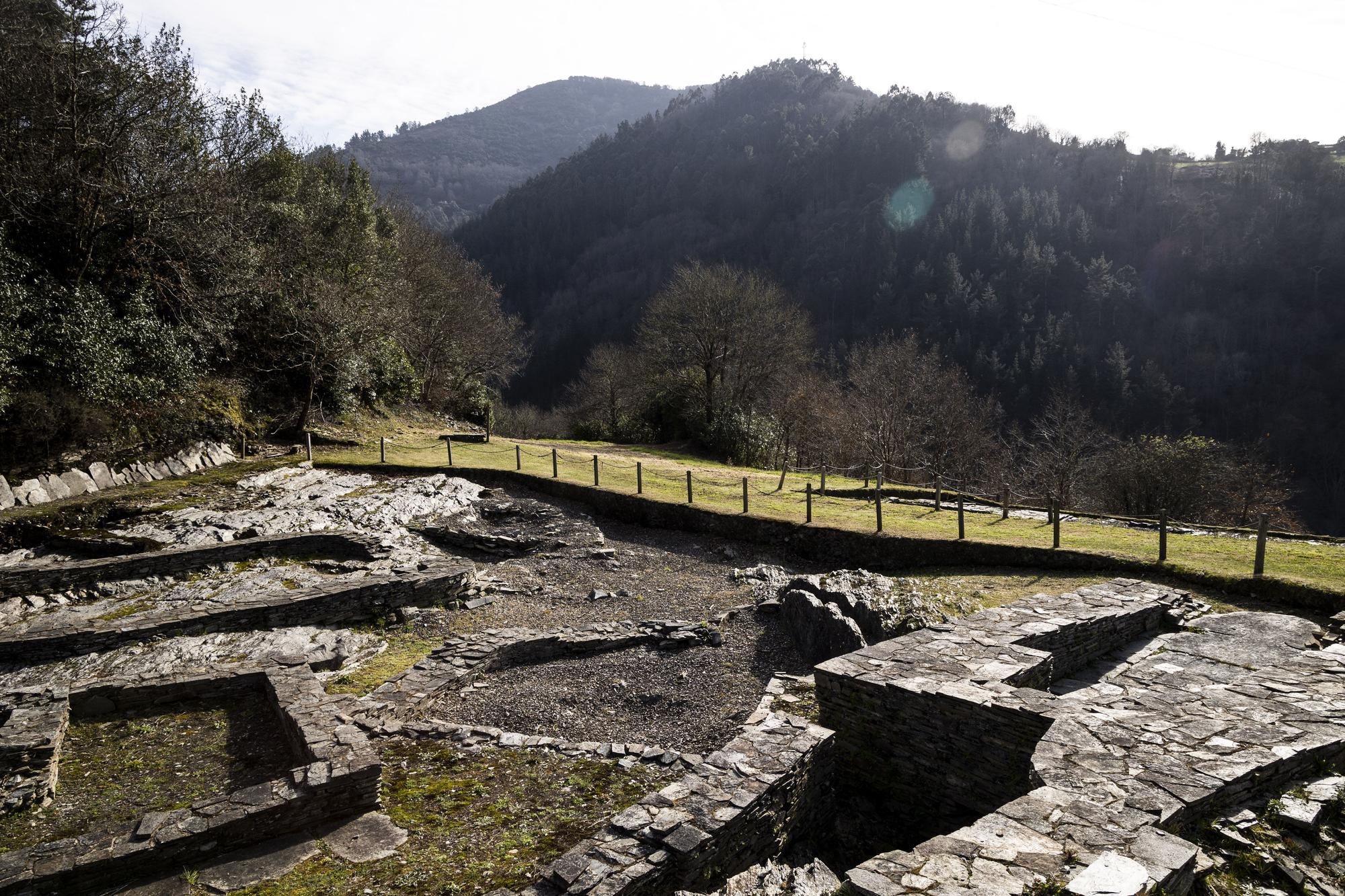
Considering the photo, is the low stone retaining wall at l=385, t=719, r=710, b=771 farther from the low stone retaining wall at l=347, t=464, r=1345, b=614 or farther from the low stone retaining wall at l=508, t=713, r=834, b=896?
the low stone retaining wall at l=347, t=464, r=1345, b=614

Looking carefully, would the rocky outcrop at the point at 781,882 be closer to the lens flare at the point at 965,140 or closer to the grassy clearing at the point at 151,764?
the grassy clearing at the point at 151,764

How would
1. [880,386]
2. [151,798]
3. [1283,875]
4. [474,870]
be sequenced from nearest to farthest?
[1283,875] < [474,870] < [151,798] < [880,386]

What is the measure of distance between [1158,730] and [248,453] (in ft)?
86.7

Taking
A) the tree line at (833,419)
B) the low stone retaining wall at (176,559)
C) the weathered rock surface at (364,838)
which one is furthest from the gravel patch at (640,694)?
the tree line at (833,419)

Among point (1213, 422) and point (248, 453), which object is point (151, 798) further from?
point (1213, 422)

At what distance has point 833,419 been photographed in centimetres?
4372

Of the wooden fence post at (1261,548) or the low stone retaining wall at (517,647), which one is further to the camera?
the wooden fence post at (1261,548)

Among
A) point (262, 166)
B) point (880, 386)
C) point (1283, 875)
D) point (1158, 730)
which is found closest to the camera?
point (1283, 875)

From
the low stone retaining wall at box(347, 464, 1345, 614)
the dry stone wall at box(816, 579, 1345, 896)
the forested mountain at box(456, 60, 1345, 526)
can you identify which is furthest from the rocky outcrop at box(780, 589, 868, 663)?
the forested mountain at box(456, 60, 1345, 526)

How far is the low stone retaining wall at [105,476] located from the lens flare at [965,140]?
120753 millimetres

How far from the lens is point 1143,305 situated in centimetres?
8381

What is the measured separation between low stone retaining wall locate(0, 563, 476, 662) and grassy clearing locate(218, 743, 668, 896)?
226 inches

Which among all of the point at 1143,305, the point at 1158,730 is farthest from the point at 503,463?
the point at 1143,305

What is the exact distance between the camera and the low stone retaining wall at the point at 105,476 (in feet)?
57.4
